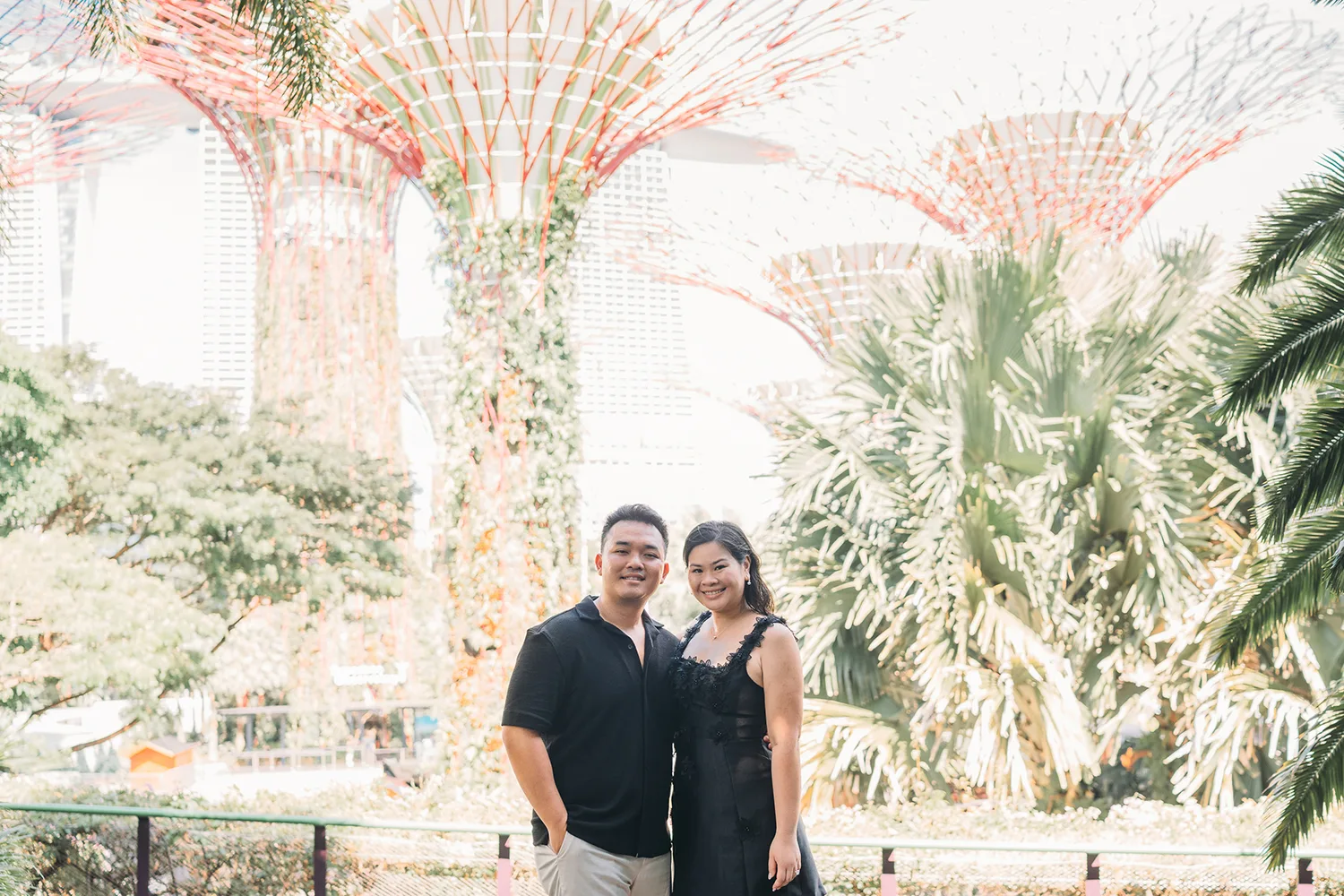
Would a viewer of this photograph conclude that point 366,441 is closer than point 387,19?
No

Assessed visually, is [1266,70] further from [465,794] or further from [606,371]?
[606,371]

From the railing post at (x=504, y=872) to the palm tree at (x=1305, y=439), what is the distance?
2.84 m

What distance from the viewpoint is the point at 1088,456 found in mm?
7727

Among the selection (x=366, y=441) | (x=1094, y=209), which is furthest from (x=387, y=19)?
(x=366, y=441)

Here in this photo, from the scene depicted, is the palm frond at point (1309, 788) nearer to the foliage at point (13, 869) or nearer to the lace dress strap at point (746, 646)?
the lace dress strap at point (746, 646)

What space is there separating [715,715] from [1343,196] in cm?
245

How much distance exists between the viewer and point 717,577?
2873 mm

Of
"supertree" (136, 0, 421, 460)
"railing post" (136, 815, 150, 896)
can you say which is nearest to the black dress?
"railing post" (136, 815, 150, 896)

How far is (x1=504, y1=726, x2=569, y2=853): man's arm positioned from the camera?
2807mm

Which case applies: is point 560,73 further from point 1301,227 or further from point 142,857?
point 1301,227

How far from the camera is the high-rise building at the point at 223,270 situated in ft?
175

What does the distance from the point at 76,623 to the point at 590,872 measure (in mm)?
10321

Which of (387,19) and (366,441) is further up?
(387,19)

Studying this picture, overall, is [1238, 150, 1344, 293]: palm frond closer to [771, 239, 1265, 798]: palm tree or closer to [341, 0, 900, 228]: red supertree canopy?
[771, 239, 1265, 798]: palm tree
